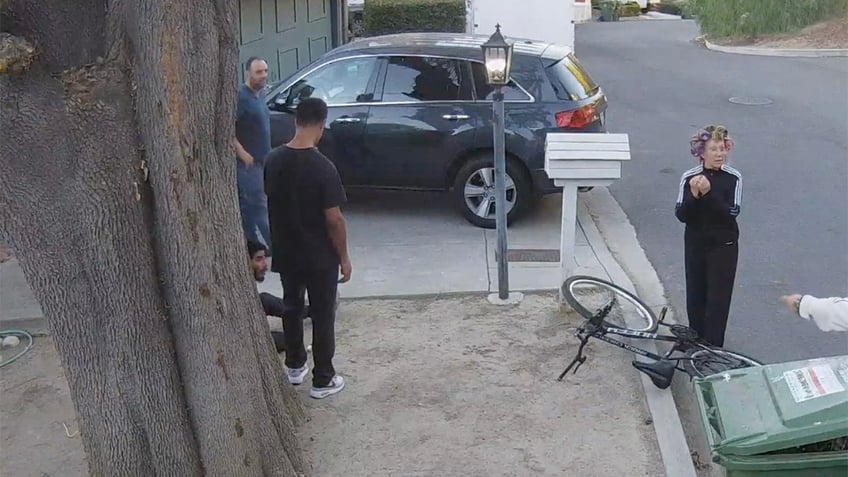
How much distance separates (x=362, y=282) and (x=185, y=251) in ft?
11.8

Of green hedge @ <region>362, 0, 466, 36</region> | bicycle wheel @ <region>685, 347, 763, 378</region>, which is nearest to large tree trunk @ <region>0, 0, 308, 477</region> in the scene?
bicycle wheel @ <region>685, 347, 763, 378</region>

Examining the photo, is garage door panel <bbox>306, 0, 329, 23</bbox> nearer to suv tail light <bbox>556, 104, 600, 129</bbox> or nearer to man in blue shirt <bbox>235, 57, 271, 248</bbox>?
suv tail light <bbox>556, 104, 600, 129</bbox>

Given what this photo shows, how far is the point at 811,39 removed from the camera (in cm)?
2253

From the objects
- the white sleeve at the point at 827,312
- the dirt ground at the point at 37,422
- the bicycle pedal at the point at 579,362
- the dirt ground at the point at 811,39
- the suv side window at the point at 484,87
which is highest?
the suv side window at the point at 484,87

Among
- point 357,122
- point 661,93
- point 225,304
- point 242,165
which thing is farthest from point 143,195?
point 661,93

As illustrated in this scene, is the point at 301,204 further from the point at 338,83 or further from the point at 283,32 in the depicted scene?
the point at 283,32

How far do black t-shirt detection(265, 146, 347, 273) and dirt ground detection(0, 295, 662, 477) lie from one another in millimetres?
904

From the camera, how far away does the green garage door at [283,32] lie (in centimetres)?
1317

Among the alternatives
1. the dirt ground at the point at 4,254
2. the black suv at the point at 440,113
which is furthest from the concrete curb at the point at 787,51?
the dirt ground at the point at 4,254

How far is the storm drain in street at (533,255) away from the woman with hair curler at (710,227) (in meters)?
2.07

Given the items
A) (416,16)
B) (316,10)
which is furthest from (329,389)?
(416,16)

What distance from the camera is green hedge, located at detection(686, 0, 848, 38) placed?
2412 cm

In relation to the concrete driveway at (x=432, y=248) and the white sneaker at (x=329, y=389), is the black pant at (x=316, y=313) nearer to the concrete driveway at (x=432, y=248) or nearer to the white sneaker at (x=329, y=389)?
the white sneaker at (x=329, y=389)

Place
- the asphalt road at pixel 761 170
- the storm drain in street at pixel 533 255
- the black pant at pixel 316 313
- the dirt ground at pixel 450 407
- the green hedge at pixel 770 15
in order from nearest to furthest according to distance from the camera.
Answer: the dirt ground at pixel 450 407 < the black pant at pixel 316 313 < the asphalt road at pixel 761 170 < the storm drain in street at pixel 533 255 < the green hedge at pixel 770 15
